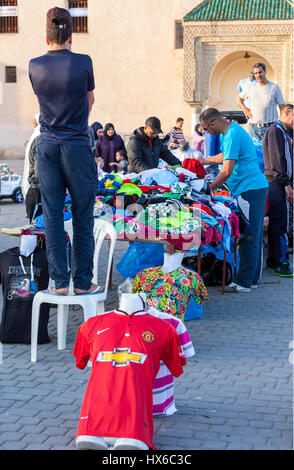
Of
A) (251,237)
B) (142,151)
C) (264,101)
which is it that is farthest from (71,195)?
(264,101)

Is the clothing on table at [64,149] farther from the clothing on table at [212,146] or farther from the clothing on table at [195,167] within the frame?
the clothing on table at [212,146]

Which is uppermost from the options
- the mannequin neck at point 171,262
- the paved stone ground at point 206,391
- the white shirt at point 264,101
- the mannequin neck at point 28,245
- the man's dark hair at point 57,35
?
the white shirt at point 264,101

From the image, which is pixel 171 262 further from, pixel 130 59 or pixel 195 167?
pixel 130 59

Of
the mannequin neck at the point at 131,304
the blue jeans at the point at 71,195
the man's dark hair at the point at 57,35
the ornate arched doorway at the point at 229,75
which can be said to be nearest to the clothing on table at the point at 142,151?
the blue jeans at the point at 71,195

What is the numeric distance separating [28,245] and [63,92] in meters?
1.47

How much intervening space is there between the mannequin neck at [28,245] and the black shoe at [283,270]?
3816 millimetres

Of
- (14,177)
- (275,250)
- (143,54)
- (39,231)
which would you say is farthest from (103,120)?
(39,231)

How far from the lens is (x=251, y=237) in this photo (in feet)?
24.5

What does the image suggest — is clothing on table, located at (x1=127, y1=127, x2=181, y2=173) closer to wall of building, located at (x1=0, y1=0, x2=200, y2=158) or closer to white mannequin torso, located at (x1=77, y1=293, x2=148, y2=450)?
white mannequin torso, located at (x1=77, y1=293, x2=148, y2=450)

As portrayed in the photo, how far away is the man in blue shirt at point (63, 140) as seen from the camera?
455 cm

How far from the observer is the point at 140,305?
375cm

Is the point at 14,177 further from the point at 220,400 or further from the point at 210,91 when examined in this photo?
the point at 210,91

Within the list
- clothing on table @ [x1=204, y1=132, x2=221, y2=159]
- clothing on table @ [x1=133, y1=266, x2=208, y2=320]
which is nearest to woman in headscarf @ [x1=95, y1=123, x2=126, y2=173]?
clothing on table @ [x1=204, y1=132, x2=221, y2=159]

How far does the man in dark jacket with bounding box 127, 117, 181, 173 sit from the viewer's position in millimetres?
8562
